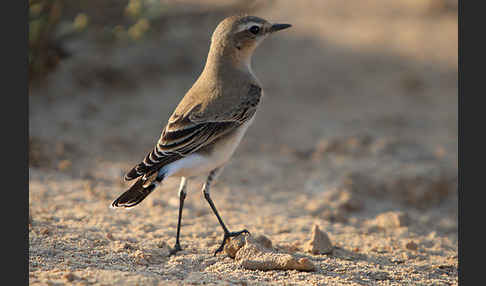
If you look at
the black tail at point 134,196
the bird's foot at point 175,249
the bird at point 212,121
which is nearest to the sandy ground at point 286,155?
the bird's foot at point 175,249

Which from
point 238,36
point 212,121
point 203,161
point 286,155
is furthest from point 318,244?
point 286,155

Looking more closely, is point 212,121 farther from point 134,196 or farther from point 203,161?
point 134,196

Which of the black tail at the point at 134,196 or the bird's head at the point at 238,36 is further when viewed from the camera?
the bird's head at the point at 238,36

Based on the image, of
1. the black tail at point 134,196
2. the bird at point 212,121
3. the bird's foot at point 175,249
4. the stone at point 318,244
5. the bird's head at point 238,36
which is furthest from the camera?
the bird's head at point 238,36

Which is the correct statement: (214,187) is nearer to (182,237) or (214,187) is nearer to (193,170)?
(182,237)

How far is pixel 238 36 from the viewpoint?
5.88m

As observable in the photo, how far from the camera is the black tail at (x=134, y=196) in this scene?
4.95 metres

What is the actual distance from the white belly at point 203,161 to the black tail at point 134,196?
8.8 inches

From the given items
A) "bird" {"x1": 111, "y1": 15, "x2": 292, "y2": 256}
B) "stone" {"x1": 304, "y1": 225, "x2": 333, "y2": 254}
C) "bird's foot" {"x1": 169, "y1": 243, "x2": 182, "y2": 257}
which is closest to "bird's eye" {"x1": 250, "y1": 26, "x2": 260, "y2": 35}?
"bird" {"x1": 111, "y1": 15, "x2": 292, "y2": 256}

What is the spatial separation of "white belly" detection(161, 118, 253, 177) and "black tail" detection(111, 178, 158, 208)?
0.22 meters

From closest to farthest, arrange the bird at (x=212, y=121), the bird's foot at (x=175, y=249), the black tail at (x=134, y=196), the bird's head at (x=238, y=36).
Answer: the black tail at (x=134, y=196) < the bird at (x=212, y=121) < the bird's foot at (x=175, y=249) < the bird's head at (x=238, y=36)

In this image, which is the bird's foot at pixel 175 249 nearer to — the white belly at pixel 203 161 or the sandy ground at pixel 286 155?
the sandy ground at pixel 286 155

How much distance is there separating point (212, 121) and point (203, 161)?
0.37 m

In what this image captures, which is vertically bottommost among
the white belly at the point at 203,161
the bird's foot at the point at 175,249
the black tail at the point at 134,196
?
the bird's foot at the point at 175,249
